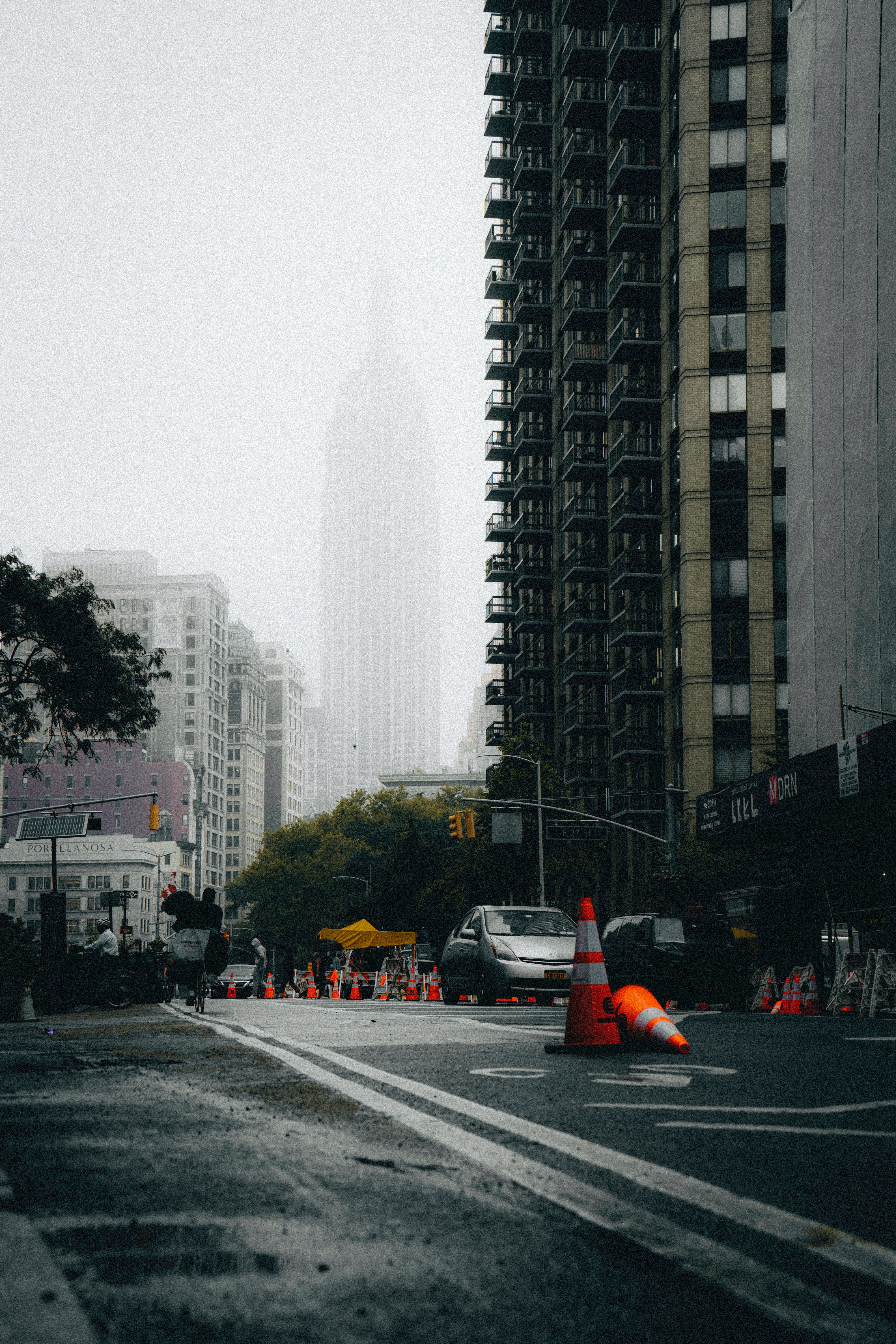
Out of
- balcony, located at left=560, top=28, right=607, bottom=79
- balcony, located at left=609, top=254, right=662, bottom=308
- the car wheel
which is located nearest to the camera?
the car wheel

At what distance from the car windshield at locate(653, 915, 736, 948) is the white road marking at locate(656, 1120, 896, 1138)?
48.9 feet

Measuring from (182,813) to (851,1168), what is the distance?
15954cm

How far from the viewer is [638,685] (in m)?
58.8

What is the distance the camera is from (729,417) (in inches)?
2180

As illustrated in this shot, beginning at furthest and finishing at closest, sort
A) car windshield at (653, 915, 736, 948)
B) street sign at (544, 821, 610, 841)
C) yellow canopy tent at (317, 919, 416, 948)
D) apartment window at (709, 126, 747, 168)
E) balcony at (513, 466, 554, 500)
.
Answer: balcony at (513, 466, 554, 500)
apartment window at (709, 126, 747, 168)
street sign at (544, 821, 610, 841)
yellow canopy tent at (317, 919, 416, 948)
car windshield at (653, 915, 736, 948)

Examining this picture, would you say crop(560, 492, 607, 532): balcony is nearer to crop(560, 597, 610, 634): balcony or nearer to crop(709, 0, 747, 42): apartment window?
crop(560, 597, 610, 634): balcony

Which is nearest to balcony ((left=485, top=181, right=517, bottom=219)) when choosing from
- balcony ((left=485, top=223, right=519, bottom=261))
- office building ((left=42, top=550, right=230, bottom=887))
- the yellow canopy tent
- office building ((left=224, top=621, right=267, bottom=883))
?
balcony ((left=485, top=223, right=519, bottom=261))

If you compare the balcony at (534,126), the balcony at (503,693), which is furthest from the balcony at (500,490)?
the balcony at (534,126)

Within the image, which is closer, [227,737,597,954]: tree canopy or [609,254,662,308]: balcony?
[227,737,597,954]: tree canopy

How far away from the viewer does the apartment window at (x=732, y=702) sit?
2094 inches

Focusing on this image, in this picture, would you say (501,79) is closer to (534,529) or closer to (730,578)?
(534,529)

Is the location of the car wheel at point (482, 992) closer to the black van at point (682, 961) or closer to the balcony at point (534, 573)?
the black van at point (682, 961)

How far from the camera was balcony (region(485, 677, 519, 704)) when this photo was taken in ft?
279

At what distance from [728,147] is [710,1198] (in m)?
57.8
